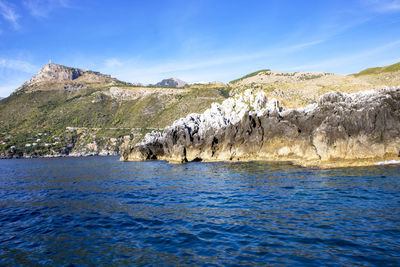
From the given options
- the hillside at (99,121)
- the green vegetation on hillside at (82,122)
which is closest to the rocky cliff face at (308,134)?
the hillside at (99,121)

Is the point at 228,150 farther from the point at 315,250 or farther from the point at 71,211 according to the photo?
the point at 315,250

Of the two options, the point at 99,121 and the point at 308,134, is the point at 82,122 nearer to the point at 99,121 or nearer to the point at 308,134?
the point at 99,121

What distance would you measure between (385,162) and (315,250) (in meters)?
28.5

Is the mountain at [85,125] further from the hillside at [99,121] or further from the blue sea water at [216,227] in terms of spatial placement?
the blue sea water at [216,227]

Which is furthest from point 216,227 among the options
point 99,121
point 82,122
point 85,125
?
point 82,122

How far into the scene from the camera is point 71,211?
17391 millimetres

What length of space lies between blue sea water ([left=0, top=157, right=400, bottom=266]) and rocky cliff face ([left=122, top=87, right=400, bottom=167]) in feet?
49.8

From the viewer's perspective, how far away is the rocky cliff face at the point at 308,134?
34.1 meters

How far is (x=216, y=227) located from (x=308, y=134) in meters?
36.3

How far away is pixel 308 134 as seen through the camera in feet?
143

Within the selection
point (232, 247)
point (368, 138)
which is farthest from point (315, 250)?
point (368, 138)

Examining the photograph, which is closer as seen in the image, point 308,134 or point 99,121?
point 308,134

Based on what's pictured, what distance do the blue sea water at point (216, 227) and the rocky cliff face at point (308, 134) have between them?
15.2 metres

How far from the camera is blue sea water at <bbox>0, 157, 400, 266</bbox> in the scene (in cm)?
952
